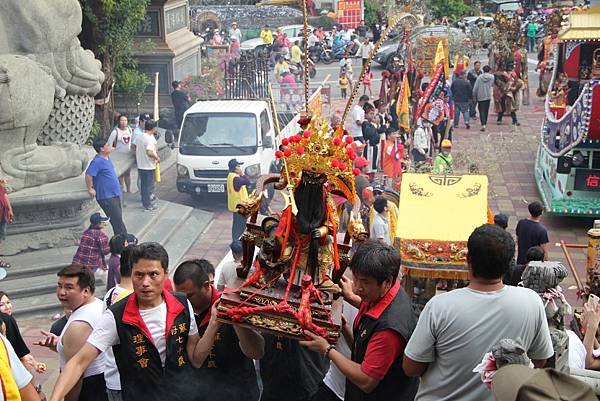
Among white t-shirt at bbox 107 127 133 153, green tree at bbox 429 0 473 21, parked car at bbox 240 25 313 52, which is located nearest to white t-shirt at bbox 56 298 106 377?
white t-shirt at bbox 107 127 133 153

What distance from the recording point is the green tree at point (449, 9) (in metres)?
Answer: 36.2

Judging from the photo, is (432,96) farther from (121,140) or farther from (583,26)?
(121,140)

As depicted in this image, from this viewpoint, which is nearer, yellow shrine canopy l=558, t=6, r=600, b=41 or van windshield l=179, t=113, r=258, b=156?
yellow shrine canopy l=558, t=6, r=600, b=41

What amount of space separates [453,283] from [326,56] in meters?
26.1

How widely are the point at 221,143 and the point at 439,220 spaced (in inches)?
305

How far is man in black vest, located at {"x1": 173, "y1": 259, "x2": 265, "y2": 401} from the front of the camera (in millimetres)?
5035

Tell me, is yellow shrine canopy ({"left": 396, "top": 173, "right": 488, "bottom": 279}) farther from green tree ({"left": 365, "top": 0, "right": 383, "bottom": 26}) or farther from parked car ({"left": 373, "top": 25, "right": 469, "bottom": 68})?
green tree ({"left": 365, "top": 0, "right": 383, "bottom": 26})

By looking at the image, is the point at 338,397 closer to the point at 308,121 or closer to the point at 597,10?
the point at 308,121

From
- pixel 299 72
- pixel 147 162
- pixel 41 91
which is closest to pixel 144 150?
pixel 147 162

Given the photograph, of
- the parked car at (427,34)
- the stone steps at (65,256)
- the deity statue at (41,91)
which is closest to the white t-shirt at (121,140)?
the stone steps at (65,256)

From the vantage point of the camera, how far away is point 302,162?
521cm

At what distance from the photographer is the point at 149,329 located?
4762 millimetres

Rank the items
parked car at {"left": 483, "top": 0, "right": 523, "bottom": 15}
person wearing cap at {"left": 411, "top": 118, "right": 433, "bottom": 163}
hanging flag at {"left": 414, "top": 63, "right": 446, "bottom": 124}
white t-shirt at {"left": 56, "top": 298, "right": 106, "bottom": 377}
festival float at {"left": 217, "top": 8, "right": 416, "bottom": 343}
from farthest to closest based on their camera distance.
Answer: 1. parked car at {"left": 483, "top": 0, "right": 523, "bottom": 15}
2. hanging flag at {"left": 414, "top": 63, "right": 446, "bottom": 124}
3. person wearing cap at {"left": 411, "top": 118, "right": 433, "bottom": 163}
4. white t-shirt at {"left": 56, "top": 298, "right": 106, "bottom": 377}
5. festival float at {"left": 217, "top": 8, "right": 416, "bottom": 343}

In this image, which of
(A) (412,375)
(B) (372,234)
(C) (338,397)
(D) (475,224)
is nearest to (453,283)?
(D) (475,224)
